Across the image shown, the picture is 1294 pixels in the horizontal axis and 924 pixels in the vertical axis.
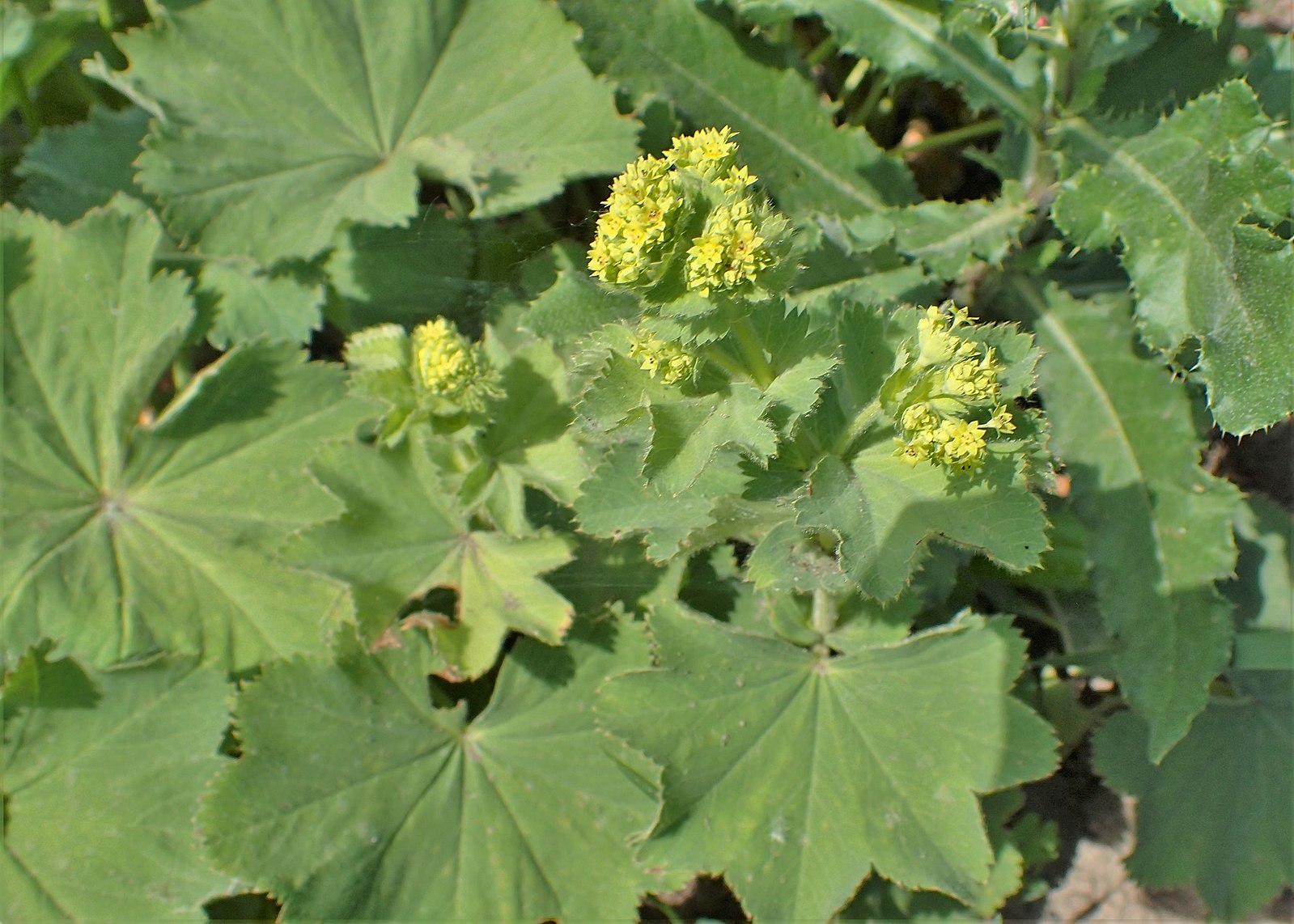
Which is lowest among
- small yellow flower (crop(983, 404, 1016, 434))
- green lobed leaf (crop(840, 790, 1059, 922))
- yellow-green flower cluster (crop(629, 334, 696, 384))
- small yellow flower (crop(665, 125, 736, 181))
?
green lobed leaf (crop(840, 790, 1059, 922))

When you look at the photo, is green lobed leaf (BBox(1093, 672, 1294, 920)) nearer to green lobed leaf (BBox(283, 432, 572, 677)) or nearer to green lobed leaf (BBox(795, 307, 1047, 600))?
green lobed leaf (BBox(795, 307, 1047, 600))

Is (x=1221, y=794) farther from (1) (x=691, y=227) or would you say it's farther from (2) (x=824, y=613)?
(1) (x=691, y=227)

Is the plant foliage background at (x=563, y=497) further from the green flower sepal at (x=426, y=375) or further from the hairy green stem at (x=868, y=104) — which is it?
the hairy green stem at (x=868, y=104)

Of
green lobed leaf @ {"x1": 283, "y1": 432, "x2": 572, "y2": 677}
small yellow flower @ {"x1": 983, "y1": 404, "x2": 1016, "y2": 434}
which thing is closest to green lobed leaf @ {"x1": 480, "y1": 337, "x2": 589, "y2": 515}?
green lobed leaf @ {"x1": 283, "y1": 432, "x2": 572, "y2": 677}

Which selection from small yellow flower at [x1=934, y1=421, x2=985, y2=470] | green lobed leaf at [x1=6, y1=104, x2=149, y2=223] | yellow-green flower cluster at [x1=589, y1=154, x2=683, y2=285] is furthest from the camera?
green lobed leaf at [x1=6, y1=104, x2=149, y2=223]

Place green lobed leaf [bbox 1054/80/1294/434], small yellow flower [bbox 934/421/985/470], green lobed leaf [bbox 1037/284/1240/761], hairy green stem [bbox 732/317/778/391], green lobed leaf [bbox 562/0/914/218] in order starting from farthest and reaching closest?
green lobed leaf [bbox 562/0/914/218], green lobed leaf [bbox 1037/284/1240/761], green lobed leaf [bbox 1054/80/1294/434], hairy green stem [bbox 732/317/778/391], small yellow flower [bbox 934/421/985/470]

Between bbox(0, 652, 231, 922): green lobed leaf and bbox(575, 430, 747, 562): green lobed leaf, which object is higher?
bbox(575, 430, 747, 562): green lobed leaf

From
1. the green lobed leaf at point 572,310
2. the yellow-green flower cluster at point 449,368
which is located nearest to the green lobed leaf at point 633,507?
the green lobed leaf at point 572,310
